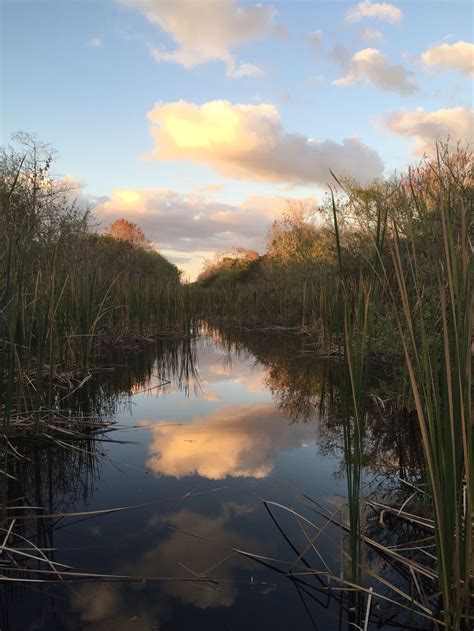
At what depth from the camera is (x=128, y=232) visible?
2892cm

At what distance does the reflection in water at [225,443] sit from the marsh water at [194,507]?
1 centimetres

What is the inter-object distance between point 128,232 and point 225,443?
28120mm

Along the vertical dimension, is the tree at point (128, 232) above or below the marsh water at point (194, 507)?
above

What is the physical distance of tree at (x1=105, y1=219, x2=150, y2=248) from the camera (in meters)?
27.4

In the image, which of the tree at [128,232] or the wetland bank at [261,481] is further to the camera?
the tree at [128,232]

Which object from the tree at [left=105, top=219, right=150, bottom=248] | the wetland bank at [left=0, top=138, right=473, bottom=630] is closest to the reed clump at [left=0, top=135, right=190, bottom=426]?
the wetland bank at [left=0, top=138, right=473, bottom=630]

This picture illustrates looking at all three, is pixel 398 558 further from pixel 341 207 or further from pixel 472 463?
pixel 341 207

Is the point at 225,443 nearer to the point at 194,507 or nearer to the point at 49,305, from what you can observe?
the point at 194,507

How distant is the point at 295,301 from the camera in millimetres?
10141

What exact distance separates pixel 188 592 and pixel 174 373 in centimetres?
359

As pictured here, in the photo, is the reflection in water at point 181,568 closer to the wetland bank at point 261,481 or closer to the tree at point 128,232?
the wetland bank at point 261,481

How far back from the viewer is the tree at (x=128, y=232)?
27359 mm

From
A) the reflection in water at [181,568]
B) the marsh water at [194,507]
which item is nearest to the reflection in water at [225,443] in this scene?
the marsh water at [194,507]

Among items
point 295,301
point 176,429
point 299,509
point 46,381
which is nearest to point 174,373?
point 46,381
